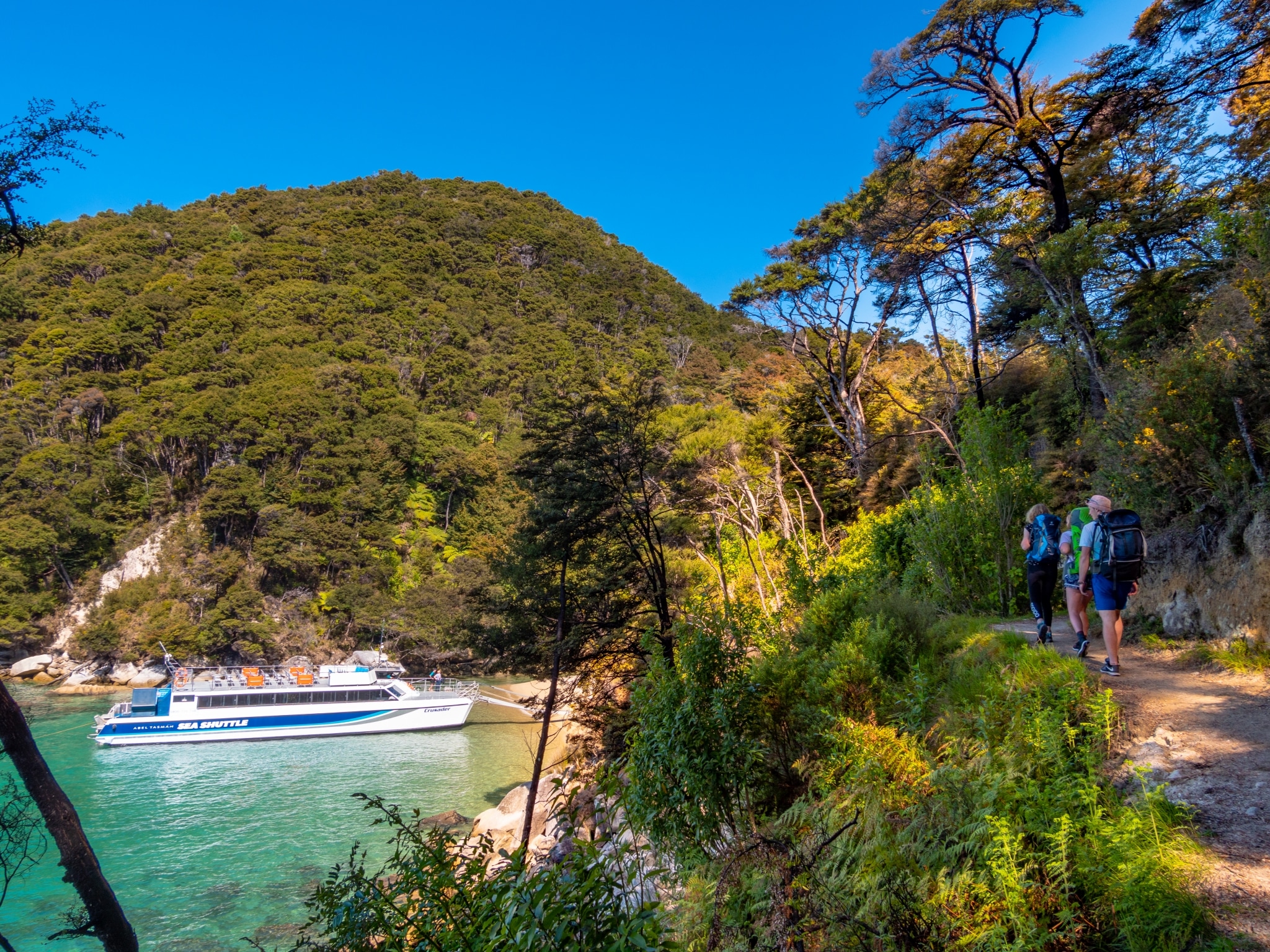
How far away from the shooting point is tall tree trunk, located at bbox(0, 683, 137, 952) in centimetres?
483

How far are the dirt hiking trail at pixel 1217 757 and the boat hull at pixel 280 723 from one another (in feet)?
93.1

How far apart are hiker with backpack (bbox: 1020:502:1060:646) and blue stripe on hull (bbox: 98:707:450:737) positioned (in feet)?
90.5

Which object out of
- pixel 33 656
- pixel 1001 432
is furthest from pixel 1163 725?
pixel 33 656

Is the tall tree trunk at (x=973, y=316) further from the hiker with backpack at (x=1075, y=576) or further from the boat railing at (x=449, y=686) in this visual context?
the boat railing at (x=449, y=686)

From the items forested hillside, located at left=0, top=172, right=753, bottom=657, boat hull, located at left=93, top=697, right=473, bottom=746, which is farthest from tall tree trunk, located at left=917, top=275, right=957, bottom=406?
boat hull, located at left=93, top=697, right=473, bottom=746

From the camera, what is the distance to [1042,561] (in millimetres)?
5516

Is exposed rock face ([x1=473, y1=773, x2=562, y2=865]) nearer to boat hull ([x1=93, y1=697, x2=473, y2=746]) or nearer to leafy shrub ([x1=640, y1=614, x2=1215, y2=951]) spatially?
leafy shrub ([x1=640, y1=614, x2=1215, y2=951])

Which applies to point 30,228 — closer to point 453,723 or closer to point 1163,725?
point 1163,725

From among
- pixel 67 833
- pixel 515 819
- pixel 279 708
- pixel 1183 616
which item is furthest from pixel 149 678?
pixel 1183 616

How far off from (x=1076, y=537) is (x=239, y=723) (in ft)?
100

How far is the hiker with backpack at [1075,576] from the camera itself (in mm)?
4805

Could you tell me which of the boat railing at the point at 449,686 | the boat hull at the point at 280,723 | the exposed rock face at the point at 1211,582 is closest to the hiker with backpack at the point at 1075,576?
the exposed rock face at the point at 1211,582

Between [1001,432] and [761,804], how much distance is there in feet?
19.4

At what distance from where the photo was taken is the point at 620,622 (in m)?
11.3
